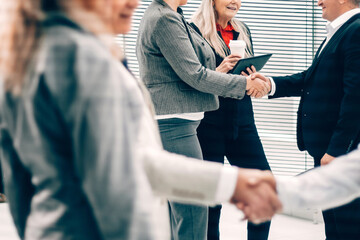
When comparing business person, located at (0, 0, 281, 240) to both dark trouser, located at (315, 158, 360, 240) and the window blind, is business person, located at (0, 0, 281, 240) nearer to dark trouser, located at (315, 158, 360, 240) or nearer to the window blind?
dark trouser, located at (315, 158, 360, 240)

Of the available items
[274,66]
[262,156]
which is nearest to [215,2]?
[262,156]

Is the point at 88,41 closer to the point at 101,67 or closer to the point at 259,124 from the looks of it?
the point at 101,67

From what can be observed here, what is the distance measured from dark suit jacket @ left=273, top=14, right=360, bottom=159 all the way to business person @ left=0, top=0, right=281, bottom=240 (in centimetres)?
168

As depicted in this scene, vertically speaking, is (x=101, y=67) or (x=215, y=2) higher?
(x=101, y=67)

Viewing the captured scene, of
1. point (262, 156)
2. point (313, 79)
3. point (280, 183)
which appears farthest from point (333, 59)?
point (280, 183)

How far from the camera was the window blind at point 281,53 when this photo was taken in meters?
4.13

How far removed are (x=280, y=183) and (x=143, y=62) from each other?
4.44ft

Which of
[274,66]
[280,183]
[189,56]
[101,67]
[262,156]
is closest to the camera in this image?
[101,67]

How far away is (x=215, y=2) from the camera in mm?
2998

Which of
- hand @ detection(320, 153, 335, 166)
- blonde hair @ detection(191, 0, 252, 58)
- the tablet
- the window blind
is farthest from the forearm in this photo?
the window blind

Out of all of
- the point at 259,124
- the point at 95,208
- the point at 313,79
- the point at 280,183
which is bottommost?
the point at 259,124

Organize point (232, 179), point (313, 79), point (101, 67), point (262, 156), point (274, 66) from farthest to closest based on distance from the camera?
point (274, 66) < point (262, 156) < point (313, 79) < point (232, 179) < point (101, 67)

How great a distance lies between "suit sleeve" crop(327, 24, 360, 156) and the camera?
2373 millimetres

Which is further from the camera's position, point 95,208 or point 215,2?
point 215,2
